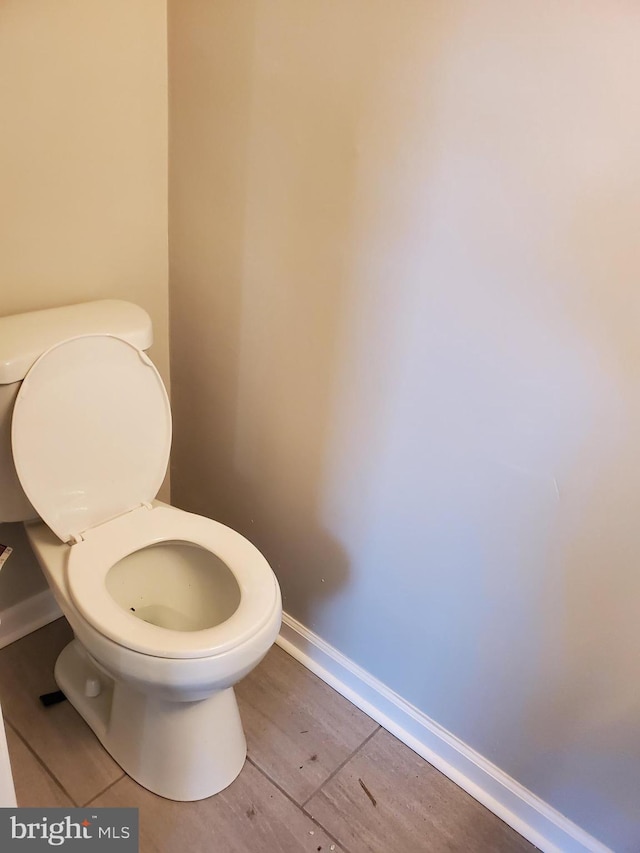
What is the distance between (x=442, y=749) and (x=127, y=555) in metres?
0.84

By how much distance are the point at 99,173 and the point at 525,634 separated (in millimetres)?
1306

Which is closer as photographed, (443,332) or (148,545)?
(443,332)

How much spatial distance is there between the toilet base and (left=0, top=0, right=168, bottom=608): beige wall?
1.61 feet

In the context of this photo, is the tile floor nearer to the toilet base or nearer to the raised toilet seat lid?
the toilet base

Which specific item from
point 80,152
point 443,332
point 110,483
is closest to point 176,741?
point 110,483

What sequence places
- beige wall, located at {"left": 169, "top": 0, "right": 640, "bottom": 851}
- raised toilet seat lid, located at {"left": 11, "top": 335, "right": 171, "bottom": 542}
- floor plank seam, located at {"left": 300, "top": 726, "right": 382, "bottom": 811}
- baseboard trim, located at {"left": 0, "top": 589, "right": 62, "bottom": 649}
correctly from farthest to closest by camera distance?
1. baseboard trim, located at {"left": 0, "top": 589, "right": 62, "bottom": 649}
2. floor plank seam, located at {"left": 300, "top": 726, "right": 382, "bottom": 811}
3. raised toilet seat lid, located at {"left": 11, "top": 335, "right": 171, "bottom": 542}
4. beige wall, located at {"left": 169, "top": 0, "right": 640, "bottom": 851}

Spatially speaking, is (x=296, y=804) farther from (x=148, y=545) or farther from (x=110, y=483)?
(x=110, y=483)

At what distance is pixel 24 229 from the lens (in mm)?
1336

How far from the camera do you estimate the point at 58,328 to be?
131 centimetres

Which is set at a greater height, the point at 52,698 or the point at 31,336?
the point at 31,336

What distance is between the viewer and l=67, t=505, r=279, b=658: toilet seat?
3.78ft

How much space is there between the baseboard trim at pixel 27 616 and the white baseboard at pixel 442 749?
2.06 feet

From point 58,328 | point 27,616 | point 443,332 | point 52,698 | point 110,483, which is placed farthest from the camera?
point 27,616

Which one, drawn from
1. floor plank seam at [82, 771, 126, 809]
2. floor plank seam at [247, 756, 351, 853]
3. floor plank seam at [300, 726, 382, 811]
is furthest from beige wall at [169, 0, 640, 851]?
floor plank seam at [82, 771, 126, 809]
